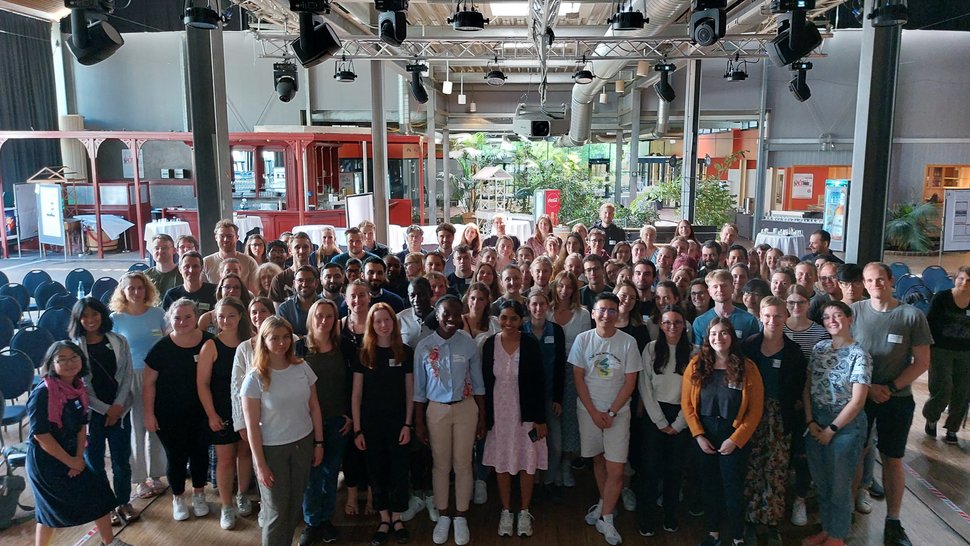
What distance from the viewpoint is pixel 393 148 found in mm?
17641

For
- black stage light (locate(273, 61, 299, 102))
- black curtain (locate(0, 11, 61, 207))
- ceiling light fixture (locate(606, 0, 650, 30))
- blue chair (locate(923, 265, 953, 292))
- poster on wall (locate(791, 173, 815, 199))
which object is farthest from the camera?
poster on wall (locate(791, 173, 815, 199))

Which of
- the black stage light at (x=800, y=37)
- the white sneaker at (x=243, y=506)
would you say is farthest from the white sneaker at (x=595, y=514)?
the black stage light at (x=800, y=37)

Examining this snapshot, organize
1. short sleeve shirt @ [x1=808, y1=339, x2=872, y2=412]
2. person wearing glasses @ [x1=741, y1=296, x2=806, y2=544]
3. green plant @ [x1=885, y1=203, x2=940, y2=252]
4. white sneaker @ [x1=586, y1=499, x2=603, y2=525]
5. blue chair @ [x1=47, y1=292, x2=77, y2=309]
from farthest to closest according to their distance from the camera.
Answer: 1. green plant @ [x1=885, y1=203, x2=940, y2=252]
2. blue chair @ [x1=47, y1=292, x2=77, y2=309]
3. white sneaker @ [x1=586, y1=499, x2=603, y2=525]
4. person wearing glasses @ [x1=741, y1=296, x2=806, y2=544]
5. short sleeve shirt @ [x1=808, y1=339, x2=872, y2=412]

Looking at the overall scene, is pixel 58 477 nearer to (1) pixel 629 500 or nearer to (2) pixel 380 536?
(2) pixel 380 536

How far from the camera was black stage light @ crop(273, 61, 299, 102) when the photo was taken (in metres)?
12.0

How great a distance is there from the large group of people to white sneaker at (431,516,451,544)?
0.02 meters

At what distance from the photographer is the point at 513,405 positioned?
4.12 metres

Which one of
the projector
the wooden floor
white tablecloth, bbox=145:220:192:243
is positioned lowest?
the wooden floor

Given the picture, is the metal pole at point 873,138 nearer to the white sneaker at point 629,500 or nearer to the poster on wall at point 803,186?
the white sneaker at point 629,500

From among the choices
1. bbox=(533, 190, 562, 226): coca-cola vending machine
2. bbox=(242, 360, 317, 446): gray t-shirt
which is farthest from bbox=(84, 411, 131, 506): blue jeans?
bbox=(533, 190, 562, 226): coca-cola vending machine

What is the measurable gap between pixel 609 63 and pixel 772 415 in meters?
10.4

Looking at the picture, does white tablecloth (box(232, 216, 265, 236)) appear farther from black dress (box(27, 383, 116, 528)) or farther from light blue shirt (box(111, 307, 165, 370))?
black dress (box(27, 383, 116, 528))

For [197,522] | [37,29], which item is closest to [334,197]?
[37,29]

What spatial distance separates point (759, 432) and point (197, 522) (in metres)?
3.52
